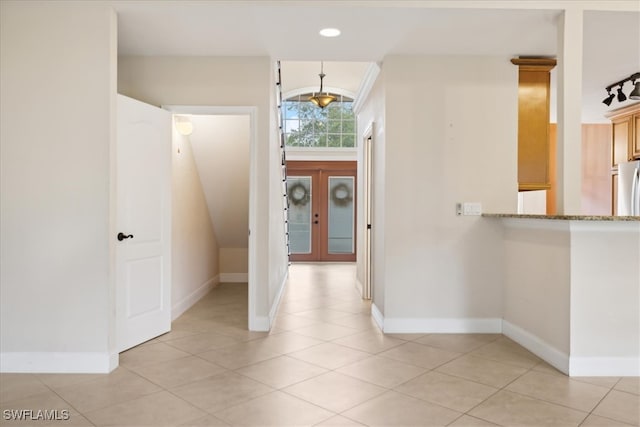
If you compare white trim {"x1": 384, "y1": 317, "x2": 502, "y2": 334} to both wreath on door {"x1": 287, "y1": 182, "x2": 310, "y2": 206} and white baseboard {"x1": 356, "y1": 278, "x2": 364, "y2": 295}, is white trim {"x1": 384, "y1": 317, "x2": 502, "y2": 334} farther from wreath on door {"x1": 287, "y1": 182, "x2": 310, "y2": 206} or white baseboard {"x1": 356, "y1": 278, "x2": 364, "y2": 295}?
wreath on door {"x1": 287, "y1": 182, "x2": 310, "y2": 206}

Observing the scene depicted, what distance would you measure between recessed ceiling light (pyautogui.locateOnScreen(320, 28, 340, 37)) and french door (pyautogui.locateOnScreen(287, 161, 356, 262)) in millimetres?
5827

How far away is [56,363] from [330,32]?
3.28 m

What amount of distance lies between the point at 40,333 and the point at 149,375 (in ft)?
2.80

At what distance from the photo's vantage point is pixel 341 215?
9.56 meters

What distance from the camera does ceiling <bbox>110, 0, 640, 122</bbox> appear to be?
3.16 metres

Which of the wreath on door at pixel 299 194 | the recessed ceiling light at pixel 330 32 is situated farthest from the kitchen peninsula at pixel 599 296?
the wreath on door at pixel 299 194

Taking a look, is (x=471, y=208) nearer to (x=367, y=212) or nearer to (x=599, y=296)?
(x=599, y=296)

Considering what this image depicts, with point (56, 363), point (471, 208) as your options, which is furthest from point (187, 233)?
point (471, 208)

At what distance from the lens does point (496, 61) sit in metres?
4.12

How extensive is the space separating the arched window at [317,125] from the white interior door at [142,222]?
18.6 feet

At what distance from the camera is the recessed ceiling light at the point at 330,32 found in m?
3.52

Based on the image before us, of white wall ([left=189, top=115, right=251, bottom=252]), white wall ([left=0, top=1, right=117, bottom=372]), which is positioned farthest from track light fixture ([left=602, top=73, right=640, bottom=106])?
white wall ([left=0, top=1, right=117, bottom=372])

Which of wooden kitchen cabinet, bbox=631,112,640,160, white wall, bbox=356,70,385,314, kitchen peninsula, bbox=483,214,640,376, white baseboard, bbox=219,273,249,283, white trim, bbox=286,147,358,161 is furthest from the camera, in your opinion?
white trim, bbox=286,147,358,161

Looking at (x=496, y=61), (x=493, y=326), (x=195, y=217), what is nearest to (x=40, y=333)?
(x=195, y=217)
